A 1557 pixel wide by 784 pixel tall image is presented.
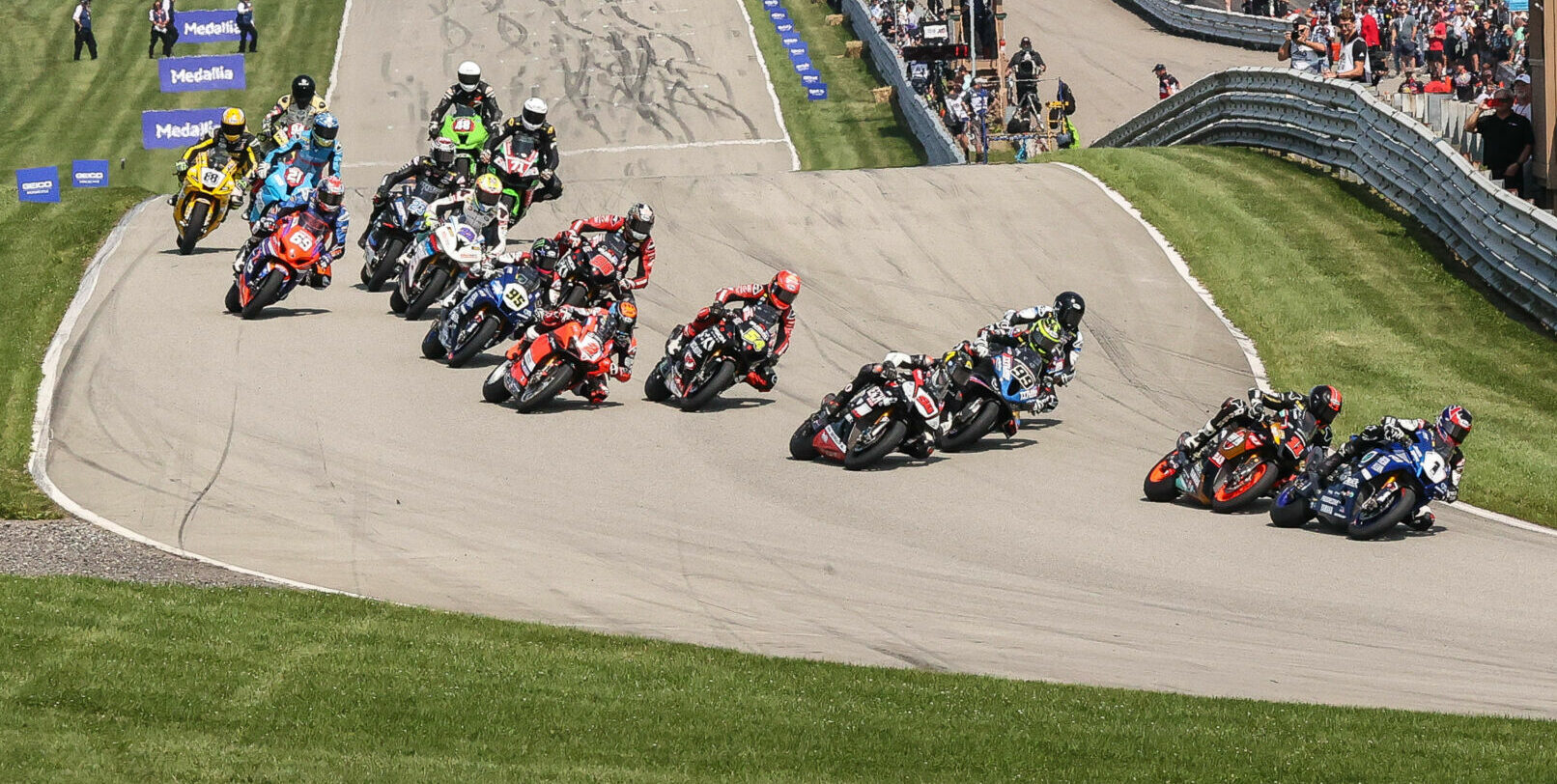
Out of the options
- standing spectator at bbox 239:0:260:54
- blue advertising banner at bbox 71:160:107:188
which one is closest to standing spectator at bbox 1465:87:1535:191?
blue advertising banner at bbox 71:160:107:188

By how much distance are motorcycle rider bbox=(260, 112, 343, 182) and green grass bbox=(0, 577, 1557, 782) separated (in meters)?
12.5

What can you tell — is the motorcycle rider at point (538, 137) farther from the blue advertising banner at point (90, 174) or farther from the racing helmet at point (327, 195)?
the blue advertising banner at point (90, 174)

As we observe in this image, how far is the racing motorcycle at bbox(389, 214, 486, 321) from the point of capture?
20.5 meters

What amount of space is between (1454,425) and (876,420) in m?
4.96

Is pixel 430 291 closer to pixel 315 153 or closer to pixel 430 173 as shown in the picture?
pixel 430 173

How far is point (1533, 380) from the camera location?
20281 mm

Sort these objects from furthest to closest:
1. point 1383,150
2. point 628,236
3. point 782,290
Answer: point 1383,150
point 628,236
point 782,290

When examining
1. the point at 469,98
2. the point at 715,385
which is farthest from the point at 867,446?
the point at 469,98

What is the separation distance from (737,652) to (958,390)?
6.77 meters

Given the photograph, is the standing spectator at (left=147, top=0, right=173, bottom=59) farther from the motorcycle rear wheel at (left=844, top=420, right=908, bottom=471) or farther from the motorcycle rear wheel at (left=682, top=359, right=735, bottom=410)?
the motorcycle rear wheel at (left=844, top=420, right=908, bottom=471)

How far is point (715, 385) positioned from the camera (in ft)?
58.2

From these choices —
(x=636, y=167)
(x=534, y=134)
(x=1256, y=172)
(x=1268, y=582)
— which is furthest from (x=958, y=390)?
(x=636, y=167)

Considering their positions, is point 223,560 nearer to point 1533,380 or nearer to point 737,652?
point 737,652

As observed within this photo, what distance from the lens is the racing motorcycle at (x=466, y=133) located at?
24391 millimetres
